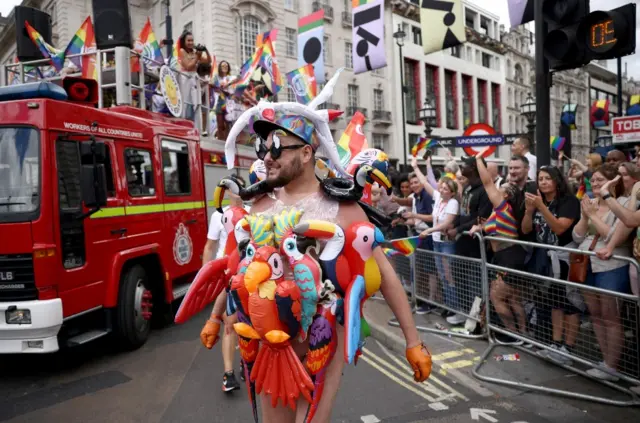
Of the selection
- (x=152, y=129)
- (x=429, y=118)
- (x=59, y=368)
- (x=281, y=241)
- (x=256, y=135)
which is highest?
(x=429, y=118)

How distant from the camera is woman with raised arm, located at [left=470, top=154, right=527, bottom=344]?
4.91 m

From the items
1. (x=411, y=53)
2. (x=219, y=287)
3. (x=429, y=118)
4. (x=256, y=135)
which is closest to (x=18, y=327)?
(x=219, y=287)

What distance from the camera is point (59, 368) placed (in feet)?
17.3

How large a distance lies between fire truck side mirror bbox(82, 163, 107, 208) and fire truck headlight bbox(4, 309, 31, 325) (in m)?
1.09

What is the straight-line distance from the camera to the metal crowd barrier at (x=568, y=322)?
12.6 ft

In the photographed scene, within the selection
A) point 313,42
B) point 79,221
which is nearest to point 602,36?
point 79,221

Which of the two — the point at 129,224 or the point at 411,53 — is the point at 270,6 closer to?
the point at 411,53

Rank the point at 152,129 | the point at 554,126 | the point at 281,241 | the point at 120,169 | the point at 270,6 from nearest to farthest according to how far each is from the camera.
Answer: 1. the point at 281,241
2. the point at 120,169
3. the point at 152,129
4. the point at 270,6
5. the point at 554,126

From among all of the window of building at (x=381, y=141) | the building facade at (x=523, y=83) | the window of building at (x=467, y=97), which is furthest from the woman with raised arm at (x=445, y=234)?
the building facade at (x=523, y=83)

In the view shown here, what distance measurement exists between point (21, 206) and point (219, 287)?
2830mm

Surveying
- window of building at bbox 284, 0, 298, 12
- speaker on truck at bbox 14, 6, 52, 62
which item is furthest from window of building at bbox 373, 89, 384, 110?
A: speaker on truck at bbox 14, 6, 52, 62

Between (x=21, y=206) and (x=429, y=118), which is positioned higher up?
(x=429, y=118)

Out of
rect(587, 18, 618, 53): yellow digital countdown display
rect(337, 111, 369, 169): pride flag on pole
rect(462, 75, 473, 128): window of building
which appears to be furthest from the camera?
rect(462, 75, 473, 128): window of building

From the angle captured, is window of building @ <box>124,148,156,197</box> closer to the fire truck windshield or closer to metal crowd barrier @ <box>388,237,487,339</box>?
the fire truck windshield
